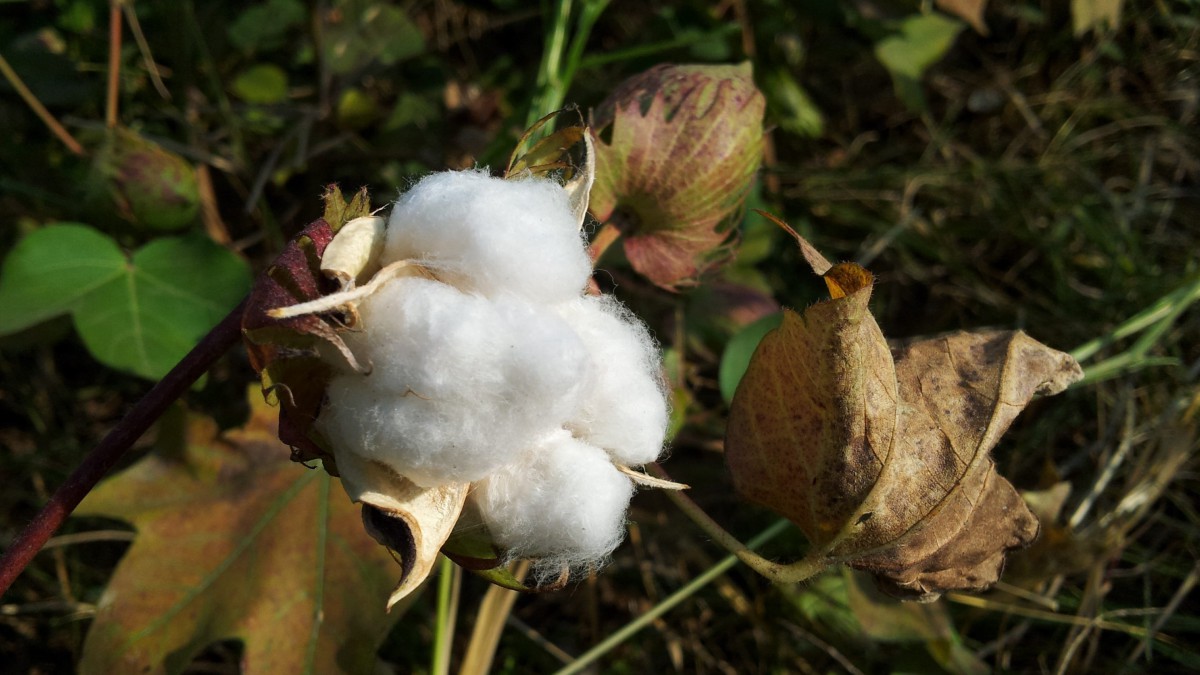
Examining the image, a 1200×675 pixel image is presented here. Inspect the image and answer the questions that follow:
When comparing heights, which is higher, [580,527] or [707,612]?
[580,527]

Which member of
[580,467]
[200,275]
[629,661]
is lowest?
Answer: [629,661]

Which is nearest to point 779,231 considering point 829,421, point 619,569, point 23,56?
point 619,569

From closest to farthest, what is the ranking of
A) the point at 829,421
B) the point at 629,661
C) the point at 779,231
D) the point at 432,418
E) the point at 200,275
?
the point at 432,418 < the point at 829,421 < the point at 200,275 < the point at 629,661 < the point at 779,231

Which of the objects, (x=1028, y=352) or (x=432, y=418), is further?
(x=1028, y=352)

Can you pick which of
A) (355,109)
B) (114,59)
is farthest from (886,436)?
(114,59)

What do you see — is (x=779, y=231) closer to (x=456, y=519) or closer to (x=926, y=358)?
(x=926, y=358)

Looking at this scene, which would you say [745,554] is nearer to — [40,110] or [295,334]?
[295,334]

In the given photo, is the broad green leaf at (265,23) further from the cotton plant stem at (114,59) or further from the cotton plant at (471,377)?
the cotton plant at (471,377)
